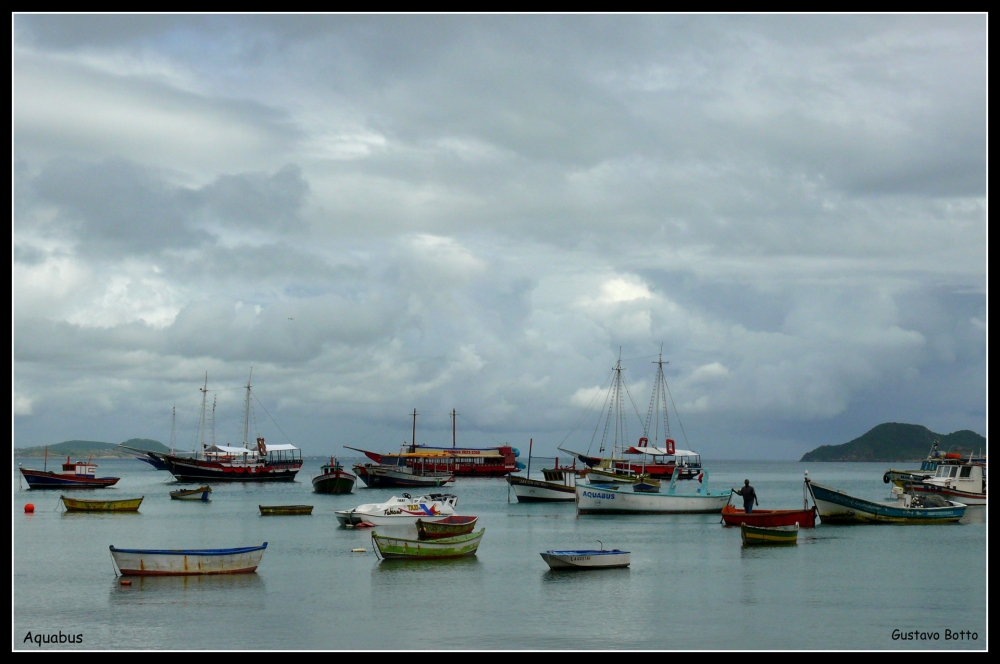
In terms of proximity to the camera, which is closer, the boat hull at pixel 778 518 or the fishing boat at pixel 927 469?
the boat hull at pixel 778 518

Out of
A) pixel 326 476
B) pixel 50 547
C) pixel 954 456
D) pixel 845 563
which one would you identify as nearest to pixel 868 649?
pixel 845 563

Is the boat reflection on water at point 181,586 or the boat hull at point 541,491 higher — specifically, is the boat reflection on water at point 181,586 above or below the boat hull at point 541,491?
above

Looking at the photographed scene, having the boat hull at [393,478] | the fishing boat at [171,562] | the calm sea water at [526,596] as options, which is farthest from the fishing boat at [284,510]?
the boat hull at [393,478]

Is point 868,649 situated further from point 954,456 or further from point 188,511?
point 188,511

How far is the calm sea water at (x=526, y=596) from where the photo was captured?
938 inches

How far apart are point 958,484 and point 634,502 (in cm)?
2230

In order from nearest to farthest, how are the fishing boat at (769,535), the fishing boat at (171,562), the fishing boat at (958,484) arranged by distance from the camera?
the fishing boat at (171,562)
the fishing boat at (769,535)
the fishing boat at (958,484)

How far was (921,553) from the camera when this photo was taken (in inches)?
1607

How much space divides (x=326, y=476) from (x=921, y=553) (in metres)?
63.1

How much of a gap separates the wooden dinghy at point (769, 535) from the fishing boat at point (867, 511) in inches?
390

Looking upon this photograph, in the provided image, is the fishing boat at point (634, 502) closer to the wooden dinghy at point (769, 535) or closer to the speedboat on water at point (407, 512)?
the speedboat on water at point (407, 512)

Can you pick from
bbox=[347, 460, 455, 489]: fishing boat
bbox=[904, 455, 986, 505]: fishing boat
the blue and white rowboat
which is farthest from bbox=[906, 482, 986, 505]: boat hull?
bbox=[347, 460, 455, 489]: fishing boat

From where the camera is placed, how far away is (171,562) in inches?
1227

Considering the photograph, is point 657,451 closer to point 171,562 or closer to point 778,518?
point 778,518
